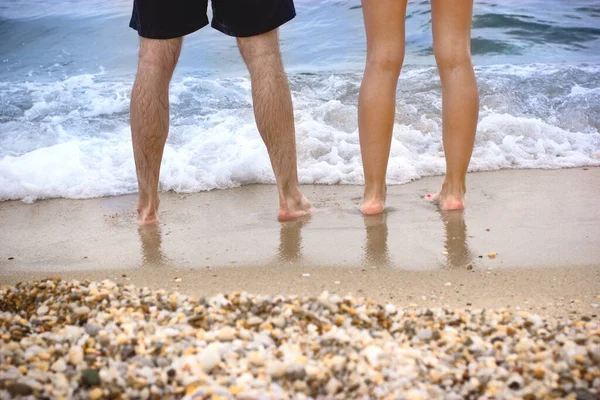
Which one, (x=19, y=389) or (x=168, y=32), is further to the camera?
(x=168, y=32)

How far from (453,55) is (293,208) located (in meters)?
0.96

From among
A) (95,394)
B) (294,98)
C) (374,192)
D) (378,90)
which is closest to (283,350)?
(95,394)

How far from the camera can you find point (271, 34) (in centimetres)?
306

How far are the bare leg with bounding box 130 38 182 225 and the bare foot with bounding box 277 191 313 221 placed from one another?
Answer: 1.87ft

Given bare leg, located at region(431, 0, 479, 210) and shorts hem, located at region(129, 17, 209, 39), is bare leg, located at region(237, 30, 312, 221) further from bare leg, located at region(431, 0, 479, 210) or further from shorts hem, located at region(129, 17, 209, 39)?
bare leg, located at region(431, 0, 479, 210)

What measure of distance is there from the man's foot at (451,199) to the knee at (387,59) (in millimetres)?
592

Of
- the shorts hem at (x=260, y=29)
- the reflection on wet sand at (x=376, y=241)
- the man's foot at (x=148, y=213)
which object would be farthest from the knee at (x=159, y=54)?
the reflection on wet sand at (x=376, y=241)

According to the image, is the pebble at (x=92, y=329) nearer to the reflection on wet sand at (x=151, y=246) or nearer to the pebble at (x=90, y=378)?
the pebble at (x=90, y=378)

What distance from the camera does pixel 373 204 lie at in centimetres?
326

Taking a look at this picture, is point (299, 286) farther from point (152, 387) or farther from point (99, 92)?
point (99, 92)

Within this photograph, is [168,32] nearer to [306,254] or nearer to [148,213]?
[148,213]

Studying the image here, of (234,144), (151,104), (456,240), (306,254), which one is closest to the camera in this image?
(306,254)

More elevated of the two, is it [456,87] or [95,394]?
[456,87]

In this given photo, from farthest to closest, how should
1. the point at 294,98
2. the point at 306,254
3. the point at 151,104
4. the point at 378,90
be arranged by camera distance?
the point at 294,98
the point at 378,90
the point at 151,104
the point at 306,254
